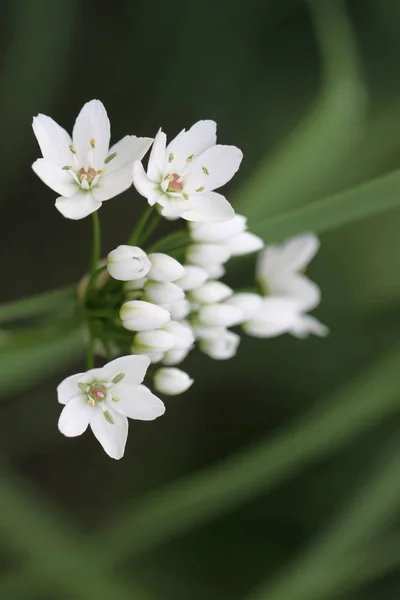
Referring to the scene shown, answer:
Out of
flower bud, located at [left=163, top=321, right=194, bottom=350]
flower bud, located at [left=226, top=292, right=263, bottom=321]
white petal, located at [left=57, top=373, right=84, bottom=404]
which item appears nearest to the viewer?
white petal, located at [left=57, top=373, right=84, bottom=404]

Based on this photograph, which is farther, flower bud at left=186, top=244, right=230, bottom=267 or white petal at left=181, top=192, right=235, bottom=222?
flower bud at left=186, top=244, right=230, bottom=267

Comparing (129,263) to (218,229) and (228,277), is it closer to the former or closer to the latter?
(218,229)

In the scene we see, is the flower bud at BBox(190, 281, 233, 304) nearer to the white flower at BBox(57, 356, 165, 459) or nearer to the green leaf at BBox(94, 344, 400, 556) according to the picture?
the white flower at BBox(57, 356, 165, 459)

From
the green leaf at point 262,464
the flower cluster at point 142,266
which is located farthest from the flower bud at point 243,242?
the green leaf at point 262,464

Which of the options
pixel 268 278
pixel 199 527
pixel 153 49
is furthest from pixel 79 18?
pixel 199 527

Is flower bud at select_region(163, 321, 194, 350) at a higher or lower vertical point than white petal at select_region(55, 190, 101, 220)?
lower

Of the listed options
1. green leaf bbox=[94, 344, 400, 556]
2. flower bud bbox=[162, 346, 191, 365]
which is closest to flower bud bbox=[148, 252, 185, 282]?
flower bud bbox=[162, 346, 191, 365]

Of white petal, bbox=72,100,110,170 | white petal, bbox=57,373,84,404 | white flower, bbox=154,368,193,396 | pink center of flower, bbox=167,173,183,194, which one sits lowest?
white petal, bbox=57,373,84,404
